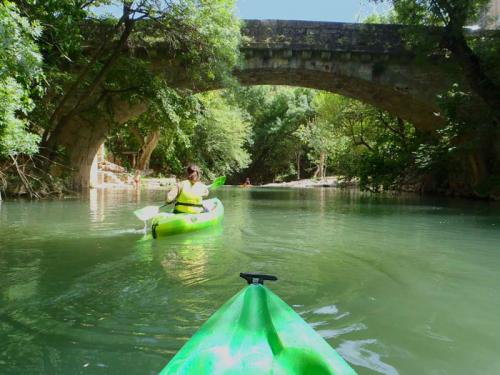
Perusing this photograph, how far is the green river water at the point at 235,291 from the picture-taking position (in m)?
2.43

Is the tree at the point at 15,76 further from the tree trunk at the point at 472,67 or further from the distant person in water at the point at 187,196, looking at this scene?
the tree trunk at the point at 472,67

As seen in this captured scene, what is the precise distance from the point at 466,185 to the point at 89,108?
1286 cm

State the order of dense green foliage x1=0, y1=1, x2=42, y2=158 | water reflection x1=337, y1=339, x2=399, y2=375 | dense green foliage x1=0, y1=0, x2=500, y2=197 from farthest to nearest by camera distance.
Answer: dense green foliage x1=0, y1=0, x2=500, y2=197, dense green foliage x1=0, y1=1, x2=42, y2=158, water reflection x1=337, y1=339, x2=399, y2=375

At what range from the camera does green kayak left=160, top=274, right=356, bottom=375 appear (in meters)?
1.70

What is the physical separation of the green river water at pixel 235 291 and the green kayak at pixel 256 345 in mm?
582

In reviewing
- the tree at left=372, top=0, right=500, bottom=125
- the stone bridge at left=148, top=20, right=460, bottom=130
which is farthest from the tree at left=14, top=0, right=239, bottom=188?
the tree at left=372, top=0, right=500, bottom=125

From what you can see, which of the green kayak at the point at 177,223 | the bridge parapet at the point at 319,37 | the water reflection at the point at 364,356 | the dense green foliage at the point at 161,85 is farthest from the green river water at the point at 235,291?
the bridge parapet at the point at 319,37

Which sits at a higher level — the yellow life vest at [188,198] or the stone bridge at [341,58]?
the stone bridge at [341,58]

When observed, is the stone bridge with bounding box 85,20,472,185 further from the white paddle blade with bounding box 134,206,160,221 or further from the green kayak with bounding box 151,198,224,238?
the white paddle blade with bounding box 134,206,160,221

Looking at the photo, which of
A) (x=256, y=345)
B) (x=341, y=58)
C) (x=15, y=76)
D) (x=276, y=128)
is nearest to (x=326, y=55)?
(x=341, y=58)

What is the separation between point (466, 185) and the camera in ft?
53.4

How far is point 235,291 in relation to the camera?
3.62 meters

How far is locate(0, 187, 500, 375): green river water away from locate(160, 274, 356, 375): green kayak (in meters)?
0.58

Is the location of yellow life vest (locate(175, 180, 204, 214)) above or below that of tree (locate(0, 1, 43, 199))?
below
